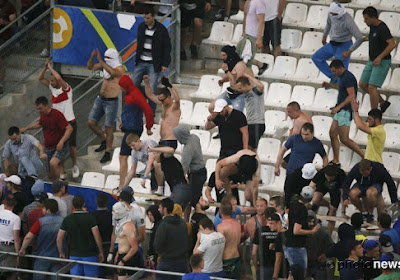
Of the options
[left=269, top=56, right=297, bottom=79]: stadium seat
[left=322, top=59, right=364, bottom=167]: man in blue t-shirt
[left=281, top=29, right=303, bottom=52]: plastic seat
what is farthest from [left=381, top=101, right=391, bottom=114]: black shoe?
[left=281, top=29, right=303, bottom=52]: plastic seat

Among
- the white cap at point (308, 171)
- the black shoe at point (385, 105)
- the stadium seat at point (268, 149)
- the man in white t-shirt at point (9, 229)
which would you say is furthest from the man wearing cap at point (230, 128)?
the man in white t-shirt at point (9, 229)

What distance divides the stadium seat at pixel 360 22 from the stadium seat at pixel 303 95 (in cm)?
171

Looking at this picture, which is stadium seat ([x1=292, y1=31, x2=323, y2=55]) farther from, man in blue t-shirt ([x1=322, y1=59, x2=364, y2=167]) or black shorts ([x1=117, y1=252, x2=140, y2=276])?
black shorts ([x1=117, y1=252, x2=140, y2=276])

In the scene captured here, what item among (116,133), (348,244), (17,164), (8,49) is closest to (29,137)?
(17,164)

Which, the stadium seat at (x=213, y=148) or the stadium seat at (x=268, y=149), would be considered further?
the stadium seat at (x=213, y=148)

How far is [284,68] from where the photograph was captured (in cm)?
2156

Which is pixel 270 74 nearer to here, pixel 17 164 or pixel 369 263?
pixel 17 164

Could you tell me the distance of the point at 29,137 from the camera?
20047mm

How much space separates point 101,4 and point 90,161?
310 cm

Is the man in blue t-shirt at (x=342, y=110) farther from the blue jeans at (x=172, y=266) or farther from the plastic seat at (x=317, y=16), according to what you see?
the blue jeans at (x=172, y=266)

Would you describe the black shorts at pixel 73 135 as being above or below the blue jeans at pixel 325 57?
below

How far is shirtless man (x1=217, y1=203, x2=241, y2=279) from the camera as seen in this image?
17.1 meters

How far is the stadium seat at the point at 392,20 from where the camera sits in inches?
853

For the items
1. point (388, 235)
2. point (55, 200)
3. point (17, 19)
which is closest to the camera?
point (388, 235)
